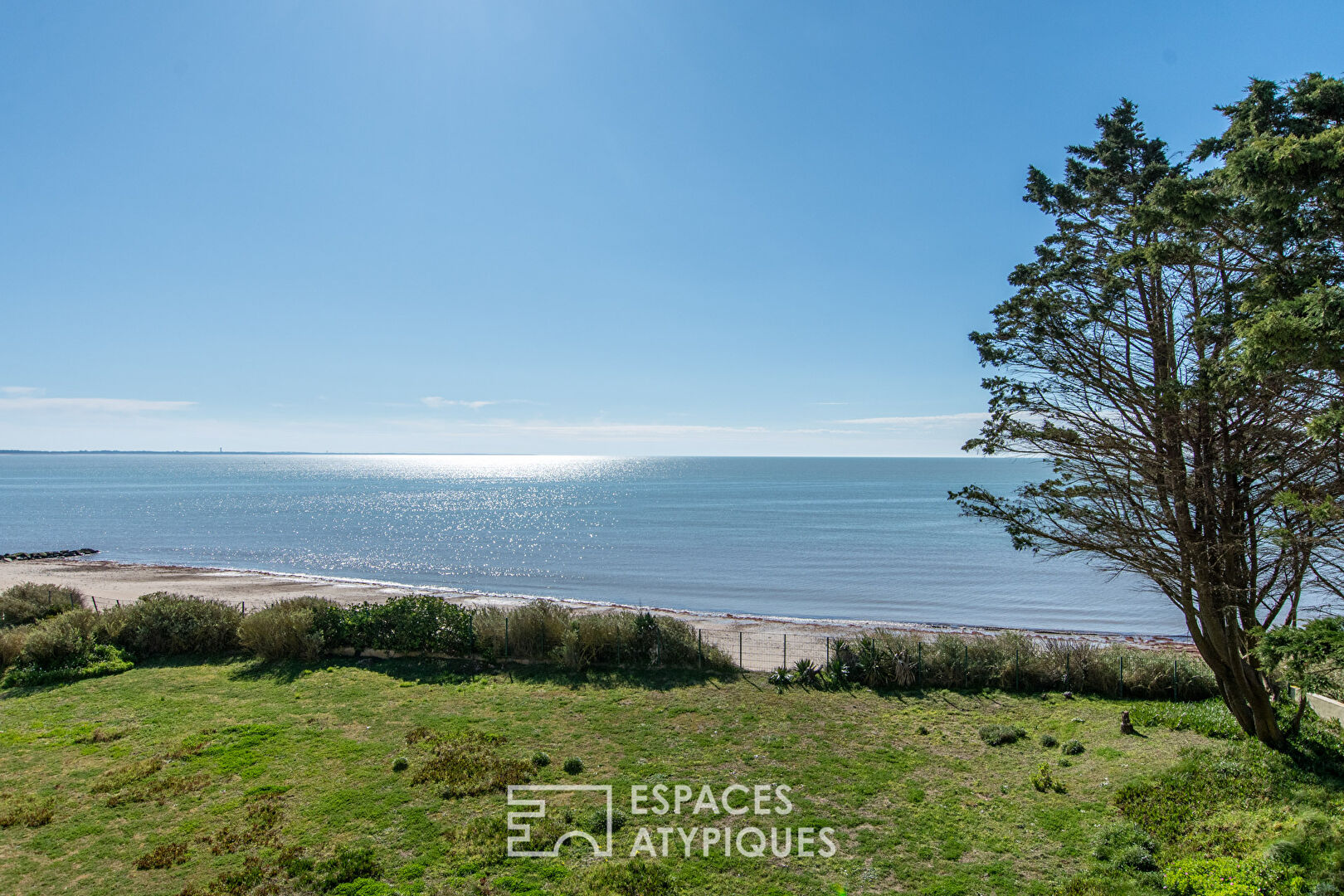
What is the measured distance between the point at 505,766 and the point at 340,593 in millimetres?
35132

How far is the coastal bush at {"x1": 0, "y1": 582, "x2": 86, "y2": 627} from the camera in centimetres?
2477

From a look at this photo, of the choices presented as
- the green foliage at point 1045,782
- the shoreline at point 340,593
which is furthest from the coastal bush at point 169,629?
the green foliage at point 1045,782

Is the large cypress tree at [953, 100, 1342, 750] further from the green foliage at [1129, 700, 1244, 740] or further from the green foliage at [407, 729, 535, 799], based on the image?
the green foliage at [407, 729, 535, 799]

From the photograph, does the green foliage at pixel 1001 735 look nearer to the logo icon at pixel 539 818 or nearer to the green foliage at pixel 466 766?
the logo icon at pixel 539 818

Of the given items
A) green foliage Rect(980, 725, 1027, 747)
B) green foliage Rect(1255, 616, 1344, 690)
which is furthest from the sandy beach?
green foliage Rect(1255, 616, 1344, 690)

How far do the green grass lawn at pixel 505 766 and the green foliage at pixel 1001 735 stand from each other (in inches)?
7.6

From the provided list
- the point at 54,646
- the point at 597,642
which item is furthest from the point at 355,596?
the point at 597,642

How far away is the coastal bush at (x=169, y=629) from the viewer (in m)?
21.2

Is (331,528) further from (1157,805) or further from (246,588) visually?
(1157,805)

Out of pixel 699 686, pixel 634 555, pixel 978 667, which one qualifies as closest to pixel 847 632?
pixel 978 667

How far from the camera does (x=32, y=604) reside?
2519 cm

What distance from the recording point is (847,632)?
31.5m

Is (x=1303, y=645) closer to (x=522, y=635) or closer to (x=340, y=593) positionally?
(x=522, y=635)

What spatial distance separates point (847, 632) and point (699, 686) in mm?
14945
